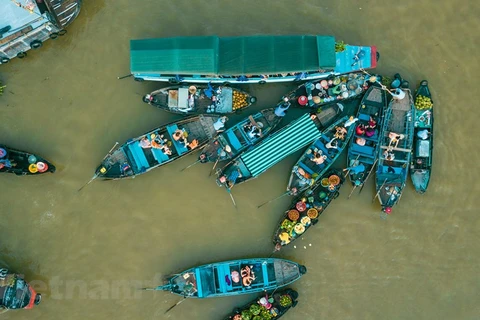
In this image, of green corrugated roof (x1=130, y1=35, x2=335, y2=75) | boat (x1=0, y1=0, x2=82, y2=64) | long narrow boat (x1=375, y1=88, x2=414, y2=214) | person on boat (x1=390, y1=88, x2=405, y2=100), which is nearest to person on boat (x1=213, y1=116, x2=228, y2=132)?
green corrugated roof (x1=130, y1=35, x2=335, y2=75)

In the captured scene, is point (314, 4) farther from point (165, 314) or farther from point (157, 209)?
point (165, 314)

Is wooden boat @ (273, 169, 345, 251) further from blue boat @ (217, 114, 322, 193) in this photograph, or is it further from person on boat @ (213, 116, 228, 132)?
person on boat @ (213, 116, 228, 132)

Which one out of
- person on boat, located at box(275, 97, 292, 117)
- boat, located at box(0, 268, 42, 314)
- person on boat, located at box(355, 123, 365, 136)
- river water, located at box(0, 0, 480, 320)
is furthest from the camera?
river water, located at box(0, 0, 480, 320)

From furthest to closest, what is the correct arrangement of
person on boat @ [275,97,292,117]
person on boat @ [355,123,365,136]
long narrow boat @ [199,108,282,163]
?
person on boat @ [355,123,365,136] → long narrow boat @ [199,108,282,163] → person on boat @ [275,97,292,117]

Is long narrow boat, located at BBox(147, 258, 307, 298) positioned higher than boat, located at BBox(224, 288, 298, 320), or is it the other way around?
long narrow boat, located at BBox(147, 258, 307, 298)

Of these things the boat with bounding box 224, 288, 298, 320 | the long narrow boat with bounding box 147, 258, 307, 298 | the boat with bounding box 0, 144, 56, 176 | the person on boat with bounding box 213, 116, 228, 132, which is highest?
the boat with bounding box 0, 144, 56, 176

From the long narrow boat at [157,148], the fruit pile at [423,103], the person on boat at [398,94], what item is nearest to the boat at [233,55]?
the long narrow boat at [157,148]
